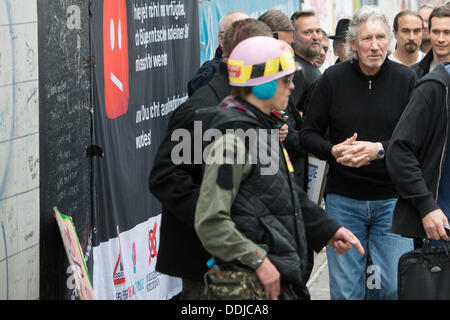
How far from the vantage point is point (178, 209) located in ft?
12.5

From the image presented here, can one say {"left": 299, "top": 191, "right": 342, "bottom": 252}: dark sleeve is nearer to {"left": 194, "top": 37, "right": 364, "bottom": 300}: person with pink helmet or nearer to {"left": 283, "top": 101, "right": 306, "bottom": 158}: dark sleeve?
{"left": 194, "top": 37, "right": 364, "bottom": 300}: person with pink helmet

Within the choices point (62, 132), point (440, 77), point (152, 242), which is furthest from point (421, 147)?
point (152, 242)

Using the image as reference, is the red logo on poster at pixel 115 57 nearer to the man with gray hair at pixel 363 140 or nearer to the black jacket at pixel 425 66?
the man with gray hair at pixel 363 140

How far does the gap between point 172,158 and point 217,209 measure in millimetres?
684

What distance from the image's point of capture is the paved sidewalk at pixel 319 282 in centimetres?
708

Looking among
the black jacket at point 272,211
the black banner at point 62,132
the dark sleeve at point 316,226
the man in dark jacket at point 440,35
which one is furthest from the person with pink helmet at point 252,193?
the man in dark jacket at point 440,35

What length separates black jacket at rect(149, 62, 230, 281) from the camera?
3812mm

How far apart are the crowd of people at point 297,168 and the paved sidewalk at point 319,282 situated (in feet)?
4.39

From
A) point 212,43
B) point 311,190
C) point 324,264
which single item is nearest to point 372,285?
point 311,190

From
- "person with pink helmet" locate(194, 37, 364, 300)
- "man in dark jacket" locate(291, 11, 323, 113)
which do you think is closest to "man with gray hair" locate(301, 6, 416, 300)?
"man in dark jacket" locate(291, 11, 323, 113)

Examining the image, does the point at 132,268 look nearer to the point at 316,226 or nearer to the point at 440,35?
the point at 316,226

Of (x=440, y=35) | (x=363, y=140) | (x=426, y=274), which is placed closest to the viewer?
(x=426, y=274)

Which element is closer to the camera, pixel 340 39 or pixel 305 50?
pixel 305 50

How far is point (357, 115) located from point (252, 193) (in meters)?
2.12
